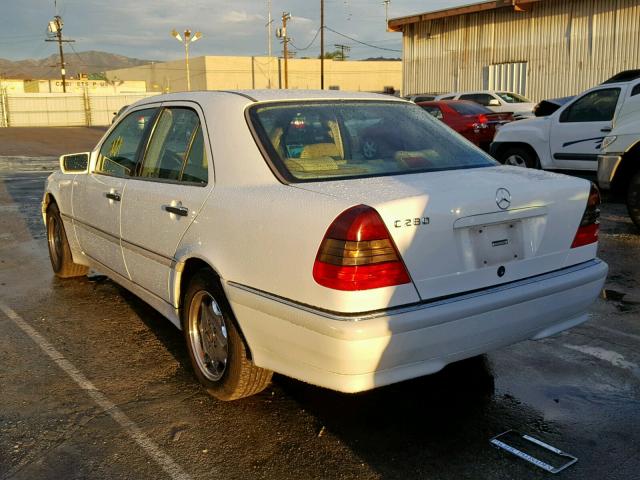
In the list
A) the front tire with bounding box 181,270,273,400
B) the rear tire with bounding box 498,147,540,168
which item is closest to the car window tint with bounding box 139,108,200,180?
the front tire with bounding box 181,270,273,400

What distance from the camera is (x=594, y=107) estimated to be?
36.5 feet

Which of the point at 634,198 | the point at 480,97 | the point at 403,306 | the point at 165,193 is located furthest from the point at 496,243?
the point at 480,97

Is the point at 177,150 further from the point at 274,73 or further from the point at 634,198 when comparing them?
the point at 274,73

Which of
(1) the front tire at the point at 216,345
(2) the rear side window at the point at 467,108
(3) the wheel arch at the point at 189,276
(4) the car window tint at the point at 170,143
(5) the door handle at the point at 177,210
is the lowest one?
(1) the front tire at the point at 216,345

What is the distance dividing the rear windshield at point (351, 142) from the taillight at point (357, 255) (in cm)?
55

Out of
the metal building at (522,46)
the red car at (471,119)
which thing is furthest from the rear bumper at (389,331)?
the metal building at (522,46)

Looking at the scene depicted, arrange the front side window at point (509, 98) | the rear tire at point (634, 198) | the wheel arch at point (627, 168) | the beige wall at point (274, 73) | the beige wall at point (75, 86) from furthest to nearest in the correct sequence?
the beige wall at point (274, 73)
the beige wall at point (75, 86)
the front side window at point (509, 98)
the wheel arch at point (627, 168)
the rear tire at point (634, 198)

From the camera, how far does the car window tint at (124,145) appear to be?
4680 mm

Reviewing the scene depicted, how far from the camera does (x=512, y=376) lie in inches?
158

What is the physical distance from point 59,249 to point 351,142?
142 inches

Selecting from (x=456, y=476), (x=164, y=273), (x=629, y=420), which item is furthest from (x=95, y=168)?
(x=629, y=420)

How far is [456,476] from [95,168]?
3647mm

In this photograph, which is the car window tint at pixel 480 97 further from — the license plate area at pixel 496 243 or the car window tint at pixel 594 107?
the license plate area at pixel 496 243

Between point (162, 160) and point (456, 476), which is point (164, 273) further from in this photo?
point (456, 476)
